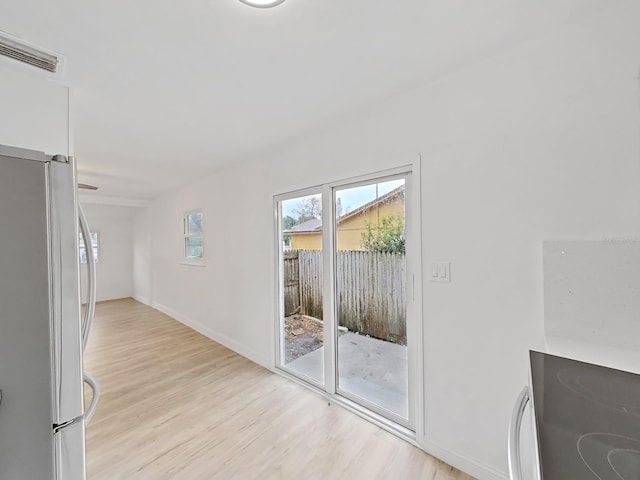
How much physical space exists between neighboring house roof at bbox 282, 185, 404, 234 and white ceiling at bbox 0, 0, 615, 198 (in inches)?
25.8

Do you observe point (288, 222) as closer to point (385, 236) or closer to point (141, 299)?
point (385, 236)

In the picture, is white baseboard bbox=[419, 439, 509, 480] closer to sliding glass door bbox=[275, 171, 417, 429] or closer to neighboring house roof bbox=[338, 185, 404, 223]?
sliding glass door bbox=[275, 171, 417, 429]

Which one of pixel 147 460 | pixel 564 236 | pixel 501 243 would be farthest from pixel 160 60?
pixel 147 460

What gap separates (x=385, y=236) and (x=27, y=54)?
7.41ft

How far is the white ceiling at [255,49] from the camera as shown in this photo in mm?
1161

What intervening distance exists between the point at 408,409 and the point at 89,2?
9.15 ft

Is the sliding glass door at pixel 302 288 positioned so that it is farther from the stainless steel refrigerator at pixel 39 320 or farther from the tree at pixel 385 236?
the stainless steel refrigerator at pixel 39 320

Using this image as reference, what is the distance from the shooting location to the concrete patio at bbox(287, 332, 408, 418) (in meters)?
2.08

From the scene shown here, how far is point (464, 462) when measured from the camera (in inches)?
64.2

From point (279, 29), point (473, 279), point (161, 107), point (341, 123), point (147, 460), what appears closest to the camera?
point (279, 29)

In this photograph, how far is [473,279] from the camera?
1.58 m

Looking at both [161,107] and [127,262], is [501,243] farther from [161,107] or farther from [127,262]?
[127,262]

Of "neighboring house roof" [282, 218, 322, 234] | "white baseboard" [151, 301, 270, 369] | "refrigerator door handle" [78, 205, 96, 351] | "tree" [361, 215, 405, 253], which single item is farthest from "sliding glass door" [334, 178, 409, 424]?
"refrigerator door handle" [78, 205, 96, 351]

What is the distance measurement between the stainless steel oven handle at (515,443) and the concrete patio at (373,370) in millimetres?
1113
